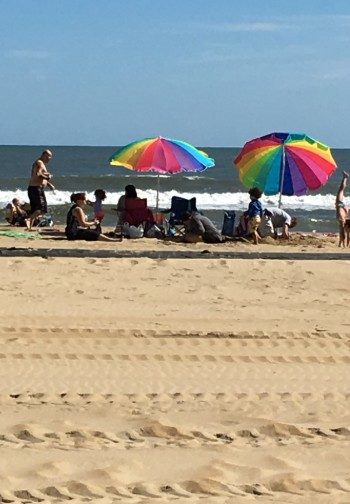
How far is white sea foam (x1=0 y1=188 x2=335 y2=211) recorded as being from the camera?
32.5 m

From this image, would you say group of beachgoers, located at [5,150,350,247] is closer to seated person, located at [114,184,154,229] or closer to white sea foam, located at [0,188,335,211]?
seated person, located at [114,184,154,229]

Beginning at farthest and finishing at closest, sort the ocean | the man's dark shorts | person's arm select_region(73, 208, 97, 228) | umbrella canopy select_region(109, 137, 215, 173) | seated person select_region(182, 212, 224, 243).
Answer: the ocean
umbrella canopy select_region(109, 137, 215, 173)
the man's dark shorts
seated person select_region(182, 212, 224, 243)
person's arm select_region(73, 208, 97, 228)

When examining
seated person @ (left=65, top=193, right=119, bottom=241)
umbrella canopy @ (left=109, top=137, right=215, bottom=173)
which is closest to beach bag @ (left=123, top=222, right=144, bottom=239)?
seated person @ (left=65, top=193, right=119, bottom=241)

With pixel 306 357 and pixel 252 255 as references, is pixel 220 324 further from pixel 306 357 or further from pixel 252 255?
pixel 252 255

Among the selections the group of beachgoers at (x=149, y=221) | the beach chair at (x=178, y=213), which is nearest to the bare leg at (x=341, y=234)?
the group of beachgoers at (x=149, y=221)

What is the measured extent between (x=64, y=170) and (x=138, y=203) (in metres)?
47.7

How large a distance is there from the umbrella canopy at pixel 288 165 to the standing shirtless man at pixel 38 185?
3.04 meters

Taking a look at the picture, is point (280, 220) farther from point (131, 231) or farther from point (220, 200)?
point (220, 200)

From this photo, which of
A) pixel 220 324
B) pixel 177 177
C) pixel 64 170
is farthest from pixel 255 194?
pixel 64 170

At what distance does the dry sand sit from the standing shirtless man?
422 cm

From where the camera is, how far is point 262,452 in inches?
204

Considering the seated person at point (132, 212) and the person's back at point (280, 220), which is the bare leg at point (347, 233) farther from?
Result: the seated person at point (132, 212)

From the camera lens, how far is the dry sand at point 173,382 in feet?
15.5

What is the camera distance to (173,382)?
6.91m
